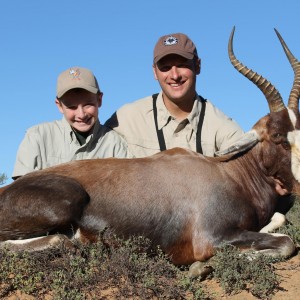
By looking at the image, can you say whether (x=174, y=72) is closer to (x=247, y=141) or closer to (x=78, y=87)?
(x=78, y=87)

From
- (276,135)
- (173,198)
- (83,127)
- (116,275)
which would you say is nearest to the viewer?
(116,275)

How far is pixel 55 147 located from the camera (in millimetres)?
7613

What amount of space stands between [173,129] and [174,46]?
46.2 inches

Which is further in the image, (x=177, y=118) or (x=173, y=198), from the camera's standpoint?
(x=177, y=118)

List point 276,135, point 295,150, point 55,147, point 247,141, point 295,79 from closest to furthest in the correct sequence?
point 295,150 < point 276,135 < point 247,141 < point 295,79 < point 55,147

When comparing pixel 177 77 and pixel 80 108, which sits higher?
pixel 177 77

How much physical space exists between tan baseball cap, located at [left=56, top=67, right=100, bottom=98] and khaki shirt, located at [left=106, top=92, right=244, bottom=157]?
35.2 inches

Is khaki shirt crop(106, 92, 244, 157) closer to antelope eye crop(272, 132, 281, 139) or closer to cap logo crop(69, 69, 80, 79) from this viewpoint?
cap logo crop(69, 69, 80, 79)

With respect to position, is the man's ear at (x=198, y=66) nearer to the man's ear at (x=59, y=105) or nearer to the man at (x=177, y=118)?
the man at (x=177, y=118)

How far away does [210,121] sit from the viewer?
805cm

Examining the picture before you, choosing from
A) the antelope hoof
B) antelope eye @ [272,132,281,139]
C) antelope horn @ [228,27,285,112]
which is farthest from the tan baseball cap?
the antelope hoof

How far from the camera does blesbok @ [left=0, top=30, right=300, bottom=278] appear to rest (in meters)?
5.66

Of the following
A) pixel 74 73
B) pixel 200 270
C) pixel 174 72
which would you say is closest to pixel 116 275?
pixel 200 270

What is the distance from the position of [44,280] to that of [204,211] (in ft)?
6.05
